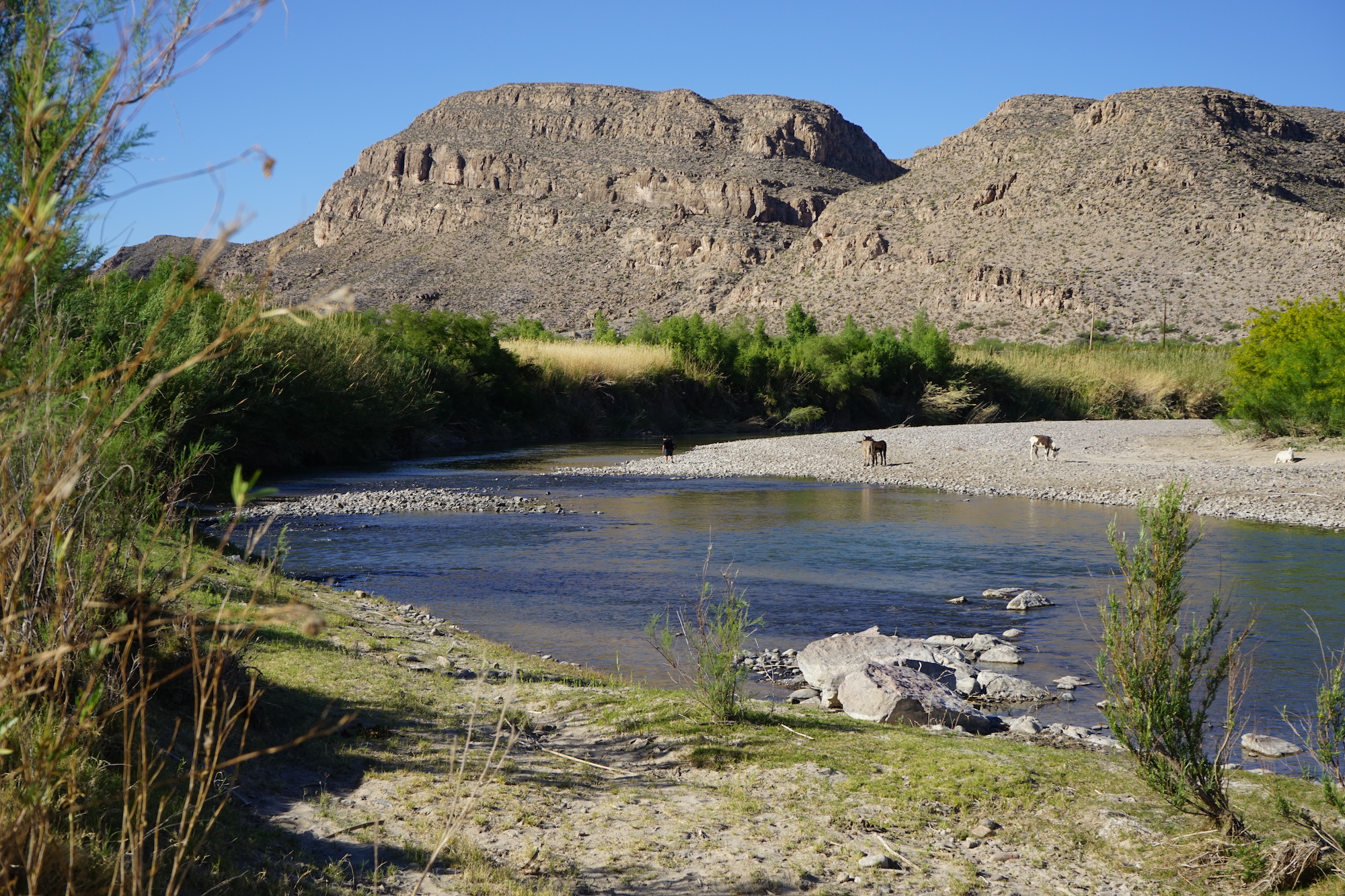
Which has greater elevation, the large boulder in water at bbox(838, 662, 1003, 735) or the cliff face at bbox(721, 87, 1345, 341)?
the cliff face at bbox(721, 87, 1345, 341)

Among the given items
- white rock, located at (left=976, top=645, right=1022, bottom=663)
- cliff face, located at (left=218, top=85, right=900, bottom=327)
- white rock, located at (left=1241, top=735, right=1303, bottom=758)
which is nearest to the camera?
white rock, located at (left=1241, top=735, right=1303, bottom=758)

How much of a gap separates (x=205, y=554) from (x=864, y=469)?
1891cm

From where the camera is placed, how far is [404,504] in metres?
17.9

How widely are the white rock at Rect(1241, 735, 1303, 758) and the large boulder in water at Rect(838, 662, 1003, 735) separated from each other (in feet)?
4.80

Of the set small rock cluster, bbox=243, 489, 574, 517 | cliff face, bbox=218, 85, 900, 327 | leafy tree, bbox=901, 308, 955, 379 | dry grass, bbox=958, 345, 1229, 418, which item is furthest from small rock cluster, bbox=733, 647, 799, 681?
cliff face, bbox=218, 85, 900, 327

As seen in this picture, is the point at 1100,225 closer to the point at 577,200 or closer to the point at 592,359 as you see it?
the point at 592,359

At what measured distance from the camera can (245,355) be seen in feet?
66.4

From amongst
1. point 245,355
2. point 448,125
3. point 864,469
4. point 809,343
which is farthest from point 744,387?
point 448,125

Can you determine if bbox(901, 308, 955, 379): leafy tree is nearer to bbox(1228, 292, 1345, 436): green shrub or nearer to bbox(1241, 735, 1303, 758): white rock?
bbox(1228, 292, 1345, 436): green shrub

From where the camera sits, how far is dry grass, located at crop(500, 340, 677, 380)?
3975cm

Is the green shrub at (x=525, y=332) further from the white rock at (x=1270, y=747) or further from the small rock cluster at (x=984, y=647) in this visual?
the white rock at (x=1270, y=747)

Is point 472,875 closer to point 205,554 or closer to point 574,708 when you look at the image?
point 574,708

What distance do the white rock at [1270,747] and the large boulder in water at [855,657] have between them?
1.94 meters

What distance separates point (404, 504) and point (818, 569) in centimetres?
865
